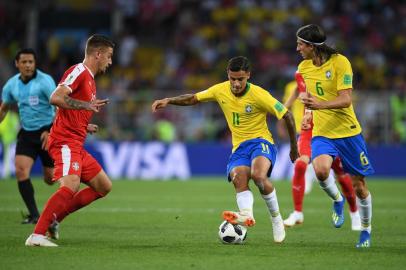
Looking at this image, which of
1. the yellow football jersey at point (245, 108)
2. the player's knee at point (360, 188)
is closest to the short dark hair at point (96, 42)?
the yellow football jersey at point (245, 108)

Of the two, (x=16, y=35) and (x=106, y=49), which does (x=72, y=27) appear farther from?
(x=106, y=49)

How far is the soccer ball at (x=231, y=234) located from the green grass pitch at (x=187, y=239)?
0.42 ft

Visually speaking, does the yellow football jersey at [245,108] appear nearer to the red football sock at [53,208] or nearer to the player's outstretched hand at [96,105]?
the player's outstretched hand at [96,105]

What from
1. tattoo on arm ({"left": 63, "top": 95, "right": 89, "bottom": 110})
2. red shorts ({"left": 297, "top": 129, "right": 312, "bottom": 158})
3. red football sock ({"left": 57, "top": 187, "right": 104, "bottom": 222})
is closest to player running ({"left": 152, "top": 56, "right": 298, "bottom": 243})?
tattoo on arm ({"left": 63, "top": 95, "right": 89, "bottom": 110})

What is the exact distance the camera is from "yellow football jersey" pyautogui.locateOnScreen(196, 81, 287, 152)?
10578 millimetres

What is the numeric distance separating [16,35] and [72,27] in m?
2.51

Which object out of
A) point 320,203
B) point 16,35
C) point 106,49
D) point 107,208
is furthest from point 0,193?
point 16,35

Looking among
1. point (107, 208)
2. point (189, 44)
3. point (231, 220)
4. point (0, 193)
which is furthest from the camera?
point (189, 44)

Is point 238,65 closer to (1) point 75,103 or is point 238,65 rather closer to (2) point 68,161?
(1) point 75,103

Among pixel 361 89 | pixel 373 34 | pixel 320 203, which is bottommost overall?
pixel 320 203

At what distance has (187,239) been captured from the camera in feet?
36.1

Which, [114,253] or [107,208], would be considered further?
[107,208]

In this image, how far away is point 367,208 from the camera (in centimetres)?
1045

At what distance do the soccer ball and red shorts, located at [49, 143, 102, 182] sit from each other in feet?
5.91
